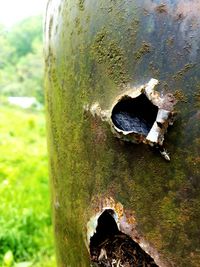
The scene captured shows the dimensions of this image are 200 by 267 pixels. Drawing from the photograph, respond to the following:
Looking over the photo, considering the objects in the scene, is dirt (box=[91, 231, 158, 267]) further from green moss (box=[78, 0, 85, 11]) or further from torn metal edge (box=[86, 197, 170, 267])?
green moss (box=[78, 0, 85, 11])

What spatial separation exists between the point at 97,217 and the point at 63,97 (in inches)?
9.7

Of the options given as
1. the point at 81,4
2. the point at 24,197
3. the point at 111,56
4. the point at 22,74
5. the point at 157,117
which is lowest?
the point at 157,117

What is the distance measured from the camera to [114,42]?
0.99 meters

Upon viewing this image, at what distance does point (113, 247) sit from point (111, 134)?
183mm

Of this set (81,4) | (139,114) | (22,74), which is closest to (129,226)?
(139,114)

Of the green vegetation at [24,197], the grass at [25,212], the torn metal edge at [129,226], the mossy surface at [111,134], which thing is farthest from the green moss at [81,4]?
the grass at [25,212]

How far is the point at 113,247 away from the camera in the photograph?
0.98 m

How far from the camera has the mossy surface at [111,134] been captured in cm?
89

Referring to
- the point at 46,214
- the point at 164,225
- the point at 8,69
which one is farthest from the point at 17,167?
the point at 8,69

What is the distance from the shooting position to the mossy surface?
2.93 ft

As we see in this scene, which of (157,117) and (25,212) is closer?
(157,117)

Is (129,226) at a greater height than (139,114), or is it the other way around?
(139,114)

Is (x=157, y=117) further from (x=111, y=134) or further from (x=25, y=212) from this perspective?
(x=25, y=212)

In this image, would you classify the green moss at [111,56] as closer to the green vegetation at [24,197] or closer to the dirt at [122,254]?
the dirt at [122,254]
